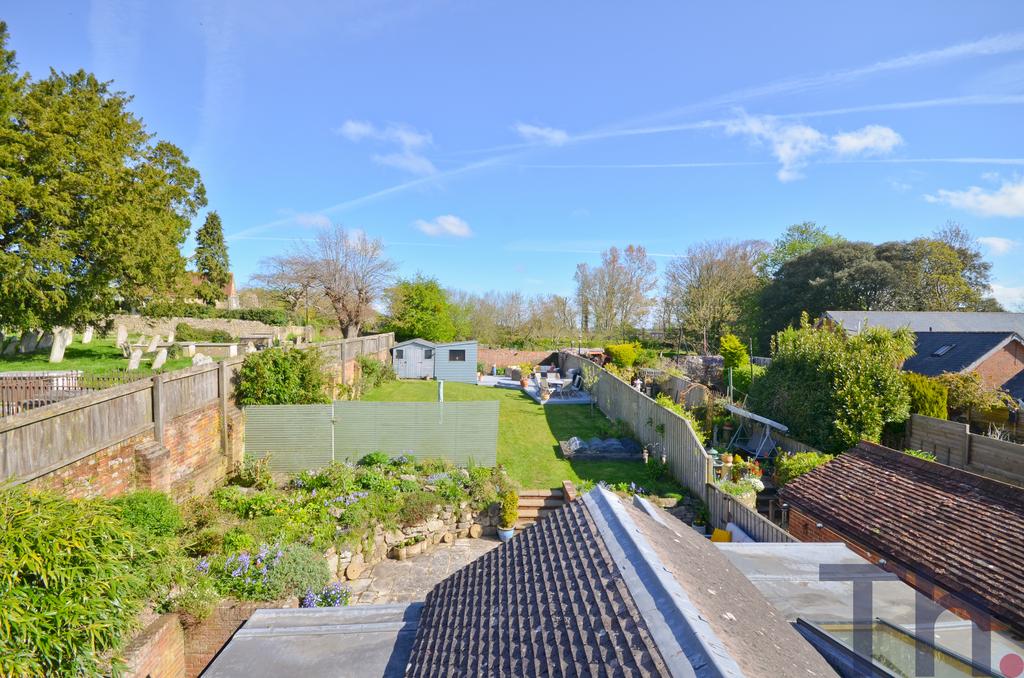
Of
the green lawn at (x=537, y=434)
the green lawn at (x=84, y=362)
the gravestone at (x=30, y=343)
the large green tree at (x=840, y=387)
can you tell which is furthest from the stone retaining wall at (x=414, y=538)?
the gravestone at (x=30, y=343)

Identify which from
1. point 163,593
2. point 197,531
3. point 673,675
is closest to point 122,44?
point 197,531

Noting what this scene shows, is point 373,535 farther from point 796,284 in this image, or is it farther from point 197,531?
point 796,284

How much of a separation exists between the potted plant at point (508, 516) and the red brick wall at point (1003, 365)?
18.1 m

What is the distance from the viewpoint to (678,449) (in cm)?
1221

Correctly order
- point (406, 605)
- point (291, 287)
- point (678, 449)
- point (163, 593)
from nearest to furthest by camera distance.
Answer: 1. point (406, 605)
2. point (163, 593)
3. point (678, 449)
4. point (291, 287)

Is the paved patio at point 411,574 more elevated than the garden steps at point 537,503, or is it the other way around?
the garden steps at point 537,503

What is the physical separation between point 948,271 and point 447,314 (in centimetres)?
3507

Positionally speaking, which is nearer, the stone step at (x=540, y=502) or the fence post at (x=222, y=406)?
the stone step at (x=540, y=502)

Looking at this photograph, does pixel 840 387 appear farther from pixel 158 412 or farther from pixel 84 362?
pixel 84 362

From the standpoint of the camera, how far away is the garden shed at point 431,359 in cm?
2794

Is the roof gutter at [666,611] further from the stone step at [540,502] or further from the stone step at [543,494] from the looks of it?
the stone step at [543,494]

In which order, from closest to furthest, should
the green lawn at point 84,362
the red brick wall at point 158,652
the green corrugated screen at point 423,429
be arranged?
the red brick wall at point 158,652
the green corrugated screen at point 423,429
the green lawn at point 84,362

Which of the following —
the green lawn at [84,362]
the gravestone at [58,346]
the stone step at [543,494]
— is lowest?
the stone step at [543,494]

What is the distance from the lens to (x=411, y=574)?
28.9 feet
